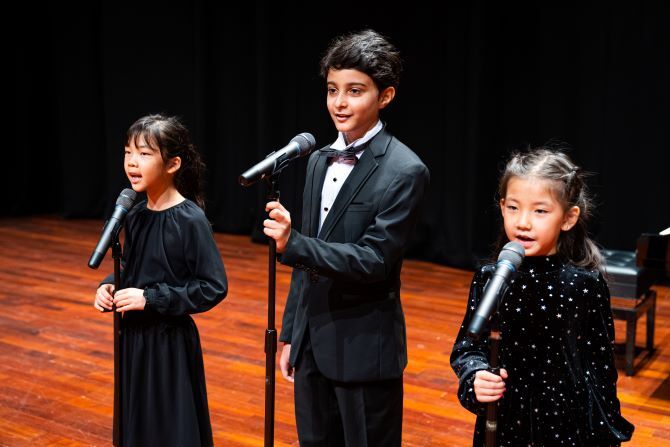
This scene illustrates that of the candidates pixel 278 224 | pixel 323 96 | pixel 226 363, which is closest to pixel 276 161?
pixel 278 224

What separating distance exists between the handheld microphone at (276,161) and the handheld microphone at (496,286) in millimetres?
501

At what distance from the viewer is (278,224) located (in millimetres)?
1667

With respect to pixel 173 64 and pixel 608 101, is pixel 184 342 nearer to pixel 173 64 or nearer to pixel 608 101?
pixel 608 101

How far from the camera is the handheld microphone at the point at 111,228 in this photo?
1.96 metres

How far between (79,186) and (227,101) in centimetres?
195

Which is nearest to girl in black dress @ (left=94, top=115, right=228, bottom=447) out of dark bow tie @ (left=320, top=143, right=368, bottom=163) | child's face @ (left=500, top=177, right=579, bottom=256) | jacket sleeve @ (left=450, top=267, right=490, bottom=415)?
dark bow tie @ (left=320, top=143, right=368, bottom=163)

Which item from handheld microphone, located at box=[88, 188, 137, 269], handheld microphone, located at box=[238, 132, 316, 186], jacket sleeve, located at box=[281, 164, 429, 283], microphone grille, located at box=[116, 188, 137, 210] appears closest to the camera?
handheld microphone, located at box=[238, 132, 316, 186]

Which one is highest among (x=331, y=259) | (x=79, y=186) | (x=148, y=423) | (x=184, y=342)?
(x=331, y=259)

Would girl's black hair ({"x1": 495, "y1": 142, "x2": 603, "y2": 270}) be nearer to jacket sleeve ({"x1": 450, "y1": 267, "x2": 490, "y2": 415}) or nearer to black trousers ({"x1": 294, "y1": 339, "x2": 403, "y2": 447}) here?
jacket sleeve ({"x1": 450, "y1": 267, "x2": 490, "y2": 415})

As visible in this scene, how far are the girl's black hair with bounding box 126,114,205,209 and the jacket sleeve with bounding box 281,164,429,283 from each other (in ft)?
2.29

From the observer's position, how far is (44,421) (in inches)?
126

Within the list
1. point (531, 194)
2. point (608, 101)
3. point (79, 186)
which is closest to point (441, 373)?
point (531, 194)

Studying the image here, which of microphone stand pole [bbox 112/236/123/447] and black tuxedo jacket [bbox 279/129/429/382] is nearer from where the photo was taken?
black tuxedo jacket [bbox 279/129/429/382]

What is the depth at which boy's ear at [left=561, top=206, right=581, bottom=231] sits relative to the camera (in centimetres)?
167
